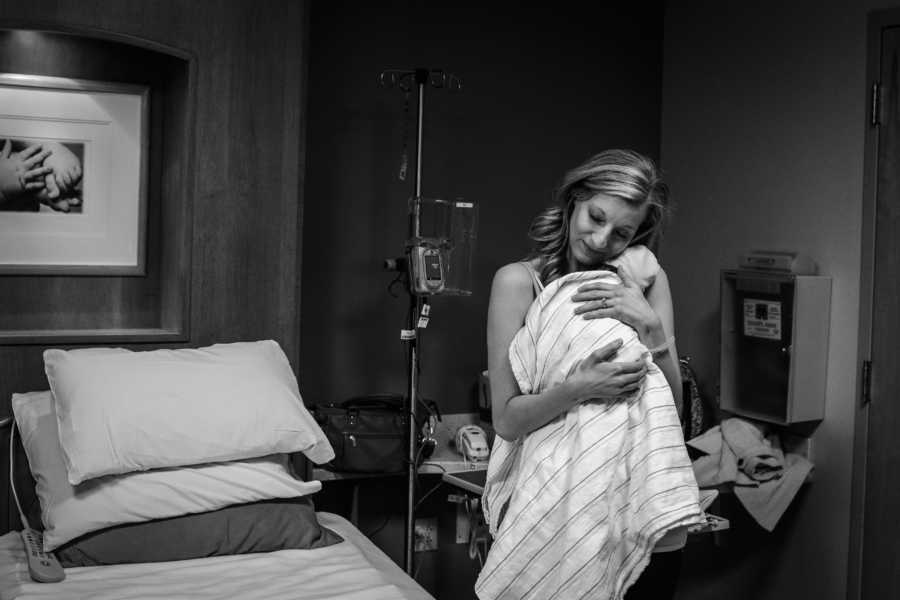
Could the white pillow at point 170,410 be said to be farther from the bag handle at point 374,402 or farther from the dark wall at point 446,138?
the dark wall at point 446,138

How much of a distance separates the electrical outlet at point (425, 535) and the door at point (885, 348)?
144 cm

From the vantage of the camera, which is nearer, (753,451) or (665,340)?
(665,340)

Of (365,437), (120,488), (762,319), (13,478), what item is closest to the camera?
(120,488)

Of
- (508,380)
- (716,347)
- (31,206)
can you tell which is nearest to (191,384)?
(31,206)

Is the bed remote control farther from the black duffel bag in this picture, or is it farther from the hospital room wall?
the hospital room wall

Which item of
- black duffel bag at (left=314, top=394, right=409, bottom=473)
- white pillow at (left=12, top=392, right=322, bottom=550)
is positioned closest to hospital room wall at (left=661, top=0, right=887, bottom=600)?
black duffel bag at (left=314, top=394, right=409, bottom=473)

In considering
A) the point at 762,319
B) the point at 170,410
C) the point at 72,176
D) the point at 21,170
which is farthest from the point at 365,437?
the point at 762,319

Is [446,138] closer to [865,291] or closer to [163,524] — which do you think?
[865,291]

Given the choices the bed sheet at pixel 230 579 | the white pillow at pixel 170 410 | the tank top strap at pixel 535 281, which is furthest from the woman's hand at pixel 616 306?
the white pillow at pixel 170 410

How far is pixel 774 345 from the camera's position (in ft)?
10.9

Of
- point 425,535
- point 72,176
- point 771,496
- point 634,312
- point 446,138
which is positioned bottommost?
point 425,535

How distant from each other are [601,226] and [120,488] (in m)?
1.25

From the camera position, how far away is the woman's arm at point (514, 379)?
1709 millimetres

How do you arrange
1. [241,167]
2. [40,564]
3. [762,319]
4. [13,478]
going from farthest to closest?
[762,319] → [241,167] → [13,478] → [40,564]
